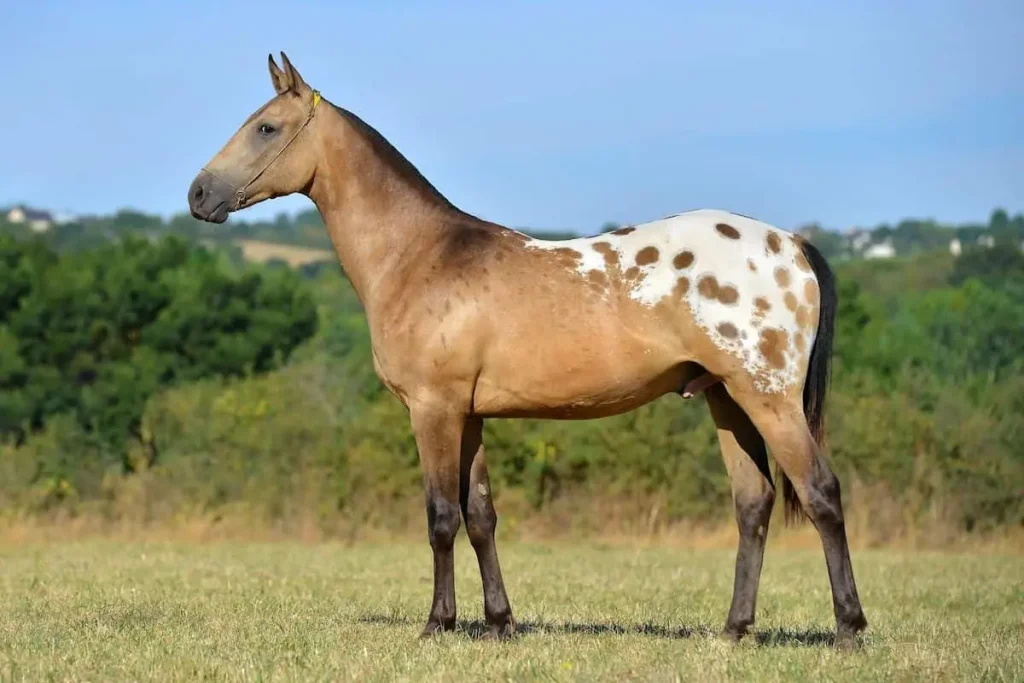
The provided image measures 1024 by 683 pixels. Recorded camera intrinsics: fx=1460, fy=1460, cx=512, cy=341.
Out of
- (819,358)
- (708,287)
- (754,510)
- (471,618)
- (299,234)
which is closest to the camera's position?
(708,287)

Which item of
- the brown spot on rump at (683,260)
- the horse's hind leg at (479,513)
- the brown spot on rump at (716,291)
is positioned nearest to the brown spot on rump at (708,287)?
the brown spot on rump at (716,291)

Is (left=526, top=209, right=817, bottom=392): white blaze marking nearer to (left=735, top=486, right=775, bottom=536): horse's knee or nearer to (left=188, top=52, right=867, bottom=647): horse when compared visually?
(left=188, top=52, right=867, bottom=647): horse

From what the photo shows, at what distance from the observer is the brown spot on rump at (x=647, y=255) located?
27.1 ft

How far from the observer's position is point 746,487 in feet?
29.0

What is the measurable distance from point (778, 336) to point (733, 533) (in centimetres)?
1213

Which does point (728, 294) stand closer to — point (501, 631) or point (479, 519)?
point (479, 519)

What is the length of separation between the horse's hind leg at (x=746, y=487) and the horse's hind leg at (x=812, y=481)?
0.79 meters

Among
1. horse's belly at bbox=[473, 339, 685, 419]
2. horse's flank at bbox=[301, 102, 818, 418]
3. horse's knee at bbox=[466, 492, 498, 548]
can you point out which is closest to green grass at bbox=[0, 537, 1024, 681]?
horse's knee at bbox=[466, 492, 498, 548]

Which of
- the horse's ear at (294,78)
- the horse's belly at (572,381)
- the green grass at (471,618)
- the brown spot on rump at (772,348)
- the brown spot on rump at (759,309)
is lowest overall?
the green grass at (471,618)

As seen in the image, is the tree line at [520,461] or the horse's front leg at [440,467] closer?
the horse's front leg at [440,467]

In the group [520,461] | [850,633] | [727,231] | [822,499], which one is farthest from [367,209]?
Answer: [520,461]

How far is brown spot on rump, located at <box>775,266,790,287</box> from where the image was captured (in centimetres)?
813

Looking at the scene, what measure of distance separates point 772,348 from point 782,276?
0.44 metres

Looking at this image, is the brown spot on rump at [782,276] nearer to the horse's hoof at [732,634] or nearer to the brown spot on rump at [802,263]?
the brown spot on rump at [802,263]
